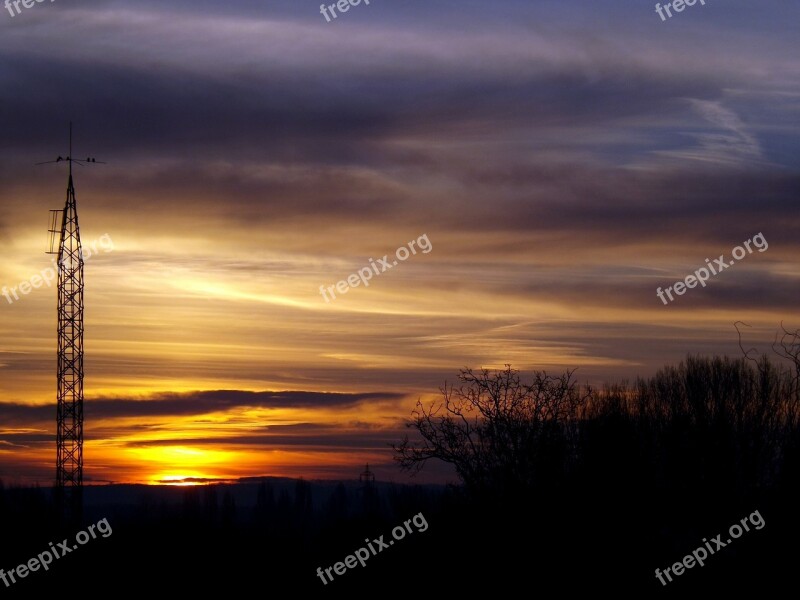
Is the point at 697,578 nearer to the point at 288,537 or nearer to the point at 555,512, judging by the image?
the point at 555,512

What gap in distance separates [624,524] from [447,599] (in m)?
6.67

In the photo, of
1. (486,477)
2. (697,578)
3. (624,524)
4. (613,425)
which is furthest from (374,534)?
(613,425)

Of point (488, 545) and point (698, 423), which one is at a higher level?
point (698, 423)

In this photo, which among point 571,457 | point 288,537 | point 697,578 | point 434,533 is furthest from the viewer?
point 571,457

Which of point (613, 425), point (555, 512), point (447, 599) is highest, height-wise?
point (613, 425)

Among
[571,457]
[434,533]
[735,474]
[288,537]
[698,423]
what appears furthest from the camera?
[698,423]

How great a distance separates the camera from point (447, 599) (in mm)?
37406

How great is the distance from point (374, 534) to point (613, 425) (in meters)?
21.4

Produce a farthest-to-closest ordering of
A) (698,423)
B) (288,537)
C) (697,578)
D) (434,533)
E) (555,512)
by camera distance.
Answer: (698,423) → (288,537) → (434,533) → (555,512) → (697,578)

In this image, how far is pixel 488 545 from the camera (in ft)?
123

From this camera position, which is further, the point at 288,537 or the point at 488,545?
the point at 288,537

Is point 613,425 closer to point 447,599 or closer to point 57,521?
point 447,599

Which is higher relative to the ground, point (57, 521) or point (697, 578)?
point (57, 521)

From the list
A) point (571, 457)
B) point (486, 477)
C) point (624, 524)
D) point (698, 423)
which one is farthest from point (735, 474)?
point (624, 524)
